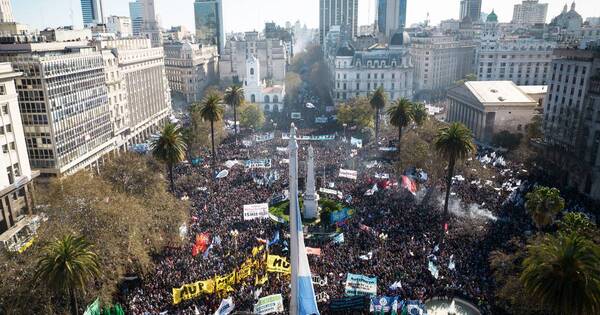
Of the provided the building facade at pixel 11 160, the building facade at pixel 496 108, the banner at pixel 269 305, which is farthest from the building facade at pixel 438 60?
the banner at pixel 269 305

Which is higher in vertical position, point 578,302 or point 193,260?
point 578,302

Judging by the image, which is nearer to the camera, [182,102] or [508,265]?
[508,265]

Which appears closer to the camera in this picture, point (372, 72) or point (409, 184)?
point (409, 184)

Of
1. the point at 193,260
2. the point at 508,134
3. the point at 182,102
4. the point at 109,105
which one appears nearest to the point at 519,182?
the point at 508,134

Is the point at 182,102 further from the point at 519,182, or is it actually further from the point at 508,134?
the point at 519,182

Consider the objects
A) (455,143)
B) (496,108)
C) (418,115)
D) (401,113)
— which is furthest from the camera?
(496,108)

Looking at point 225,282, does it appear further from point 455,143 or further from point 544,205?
point 455,143

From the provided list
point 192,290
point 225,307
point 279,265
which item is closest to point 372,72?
point 279,265
